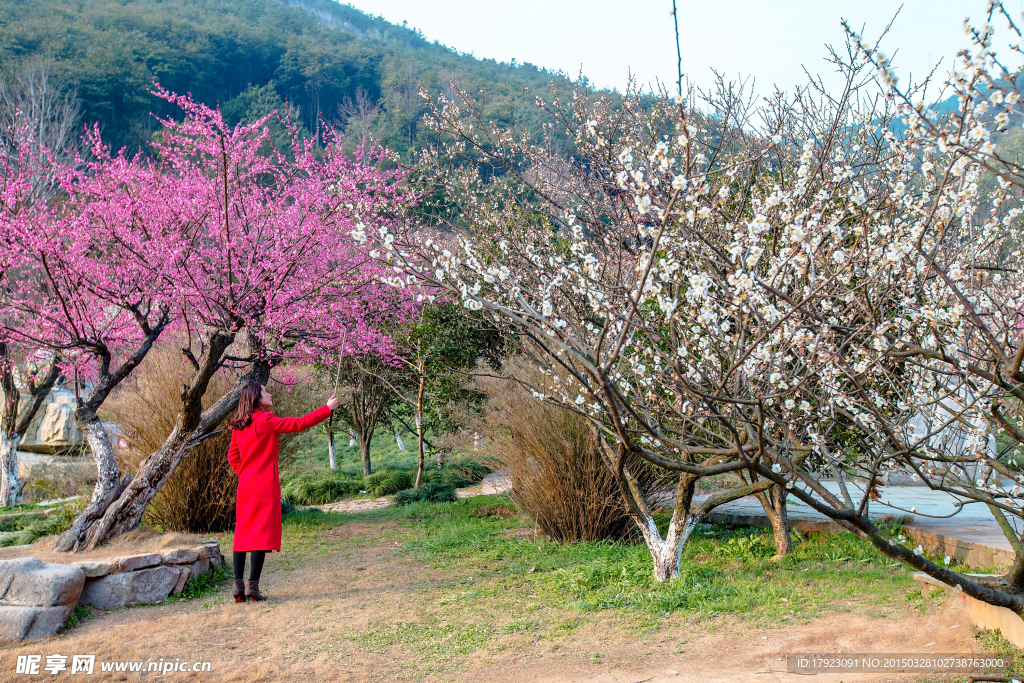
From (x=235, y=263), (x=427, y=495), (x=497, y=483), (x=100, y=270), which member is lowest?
(x=427, y=495)

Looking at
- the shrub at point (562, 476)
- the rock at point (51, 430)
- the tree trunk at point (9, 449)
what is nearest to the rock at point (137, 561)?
the shrub at point (562, 476)

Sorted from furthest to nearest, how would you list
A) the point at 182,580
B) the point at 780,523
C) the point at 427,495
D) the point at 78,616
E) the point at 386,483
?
the point at 386,483, the point at 427,495, the point at 780,523, the point at 182,580, the point at 78,616

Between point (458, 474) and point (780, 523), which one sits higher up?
point (780, 523)

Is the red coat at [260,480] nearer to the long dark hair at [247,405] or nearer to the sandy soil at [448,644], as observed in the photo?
the long dark hair at [247,405]

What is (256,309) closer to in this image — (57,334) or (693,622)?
(57,334)

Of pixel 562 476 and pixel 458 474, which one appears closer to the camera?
pixel 562 476

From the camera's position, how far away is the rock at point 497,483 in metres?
6.88

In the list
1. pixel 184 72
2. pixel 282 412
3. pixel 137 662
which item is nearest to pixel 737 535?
pixel 137 662

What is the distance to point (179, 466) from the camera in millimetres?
6730

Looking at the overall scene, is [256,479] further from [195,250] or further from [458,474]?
[458,474]

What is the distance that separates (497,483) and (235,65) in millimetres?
33205

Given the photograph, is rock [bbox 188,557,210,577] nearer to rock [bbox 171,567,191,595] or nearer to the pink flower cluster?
rock [bbox 171,567,191,595]

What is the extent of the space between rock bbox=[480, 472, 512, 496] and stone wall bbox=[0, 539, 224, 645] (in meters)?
2.77

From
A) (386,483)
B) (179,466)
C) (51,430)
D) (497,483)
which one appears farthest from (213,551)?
(51,430)
